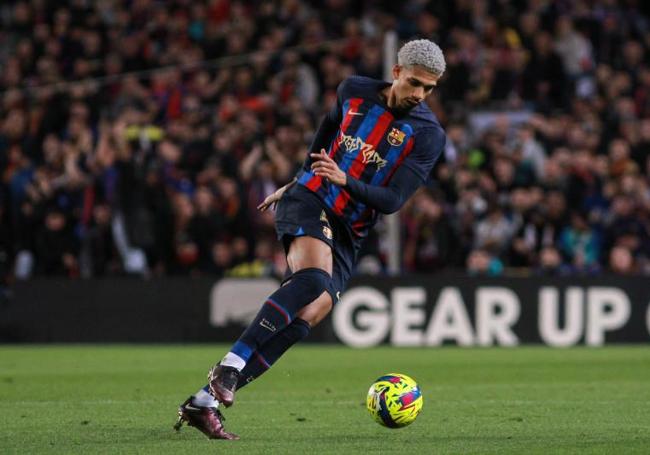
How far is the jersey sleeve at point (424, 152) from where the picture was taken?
7.11 metres

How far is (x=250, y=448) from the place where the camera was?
6.45 meters

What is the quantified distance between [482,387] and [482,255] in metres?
6.85

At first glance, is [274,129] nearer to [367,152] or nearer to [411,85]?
[367,152]

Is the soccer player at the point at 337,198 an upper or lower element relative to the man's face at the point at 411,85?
lower

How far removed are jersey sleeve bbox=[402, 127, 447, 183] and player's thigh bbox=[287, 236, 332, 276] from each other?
0.63m

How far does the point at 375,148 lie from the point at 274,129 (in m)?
11.5

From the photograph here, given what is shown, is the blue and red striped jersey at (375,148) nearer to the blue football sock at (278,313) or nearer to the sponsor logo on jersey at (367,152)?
the sponsor logo on jersey at (367,152)

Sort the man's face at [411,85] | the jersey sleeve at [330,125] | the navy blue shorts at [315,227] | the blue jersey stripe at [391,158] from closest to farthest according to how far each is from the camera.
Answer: the man's face at [411,85] < the navy blue shorts at [315,227] < the blue jersey stripe at [391,158] < the jersey sleeve at [330,125]

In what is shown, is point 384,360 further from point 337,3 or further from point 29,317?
point 337,3

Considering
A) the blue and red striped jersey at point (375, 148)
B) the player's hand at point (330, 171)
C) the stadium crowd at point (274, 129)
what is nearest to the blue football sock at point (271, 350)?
the blue and red striped jersey at point (375, 148)

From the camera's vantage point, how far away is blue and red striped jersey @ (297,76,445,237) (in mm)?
7156

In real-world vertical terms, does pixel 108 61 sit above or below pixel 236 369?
above

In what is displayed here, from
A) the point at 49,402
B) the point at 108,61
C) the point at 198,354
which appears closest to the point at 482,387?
the point at 49,402

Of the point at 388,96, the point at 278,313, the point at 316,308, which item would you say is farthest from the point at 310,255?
the point at 388,96
